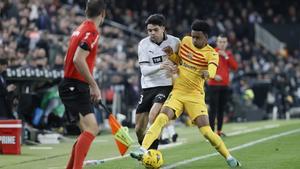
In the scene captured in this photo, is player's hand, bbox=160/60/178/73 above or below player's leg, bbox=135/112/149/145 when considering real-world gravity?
above

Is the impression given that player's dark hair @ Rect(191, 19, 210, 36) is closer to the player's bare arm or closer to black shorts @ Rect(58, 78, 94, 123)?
black shorts @ Rect(58, 78, 94, 123)

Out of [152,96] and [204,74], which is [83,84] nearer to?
[204,74]

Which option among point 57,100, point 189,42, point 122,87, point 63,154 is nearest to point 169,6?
point 122,87

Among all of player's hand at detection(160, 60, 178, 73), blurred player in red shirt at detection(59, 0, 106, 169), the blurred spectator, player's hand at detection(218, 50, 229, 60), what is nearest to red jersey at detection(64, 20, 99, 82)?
blurred player in red shirt at detection(59, 0, 106, 169)

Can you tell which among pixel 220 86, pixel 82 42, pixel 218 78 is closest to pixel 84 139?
pixel 82 42

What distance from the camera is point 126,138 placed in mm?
11062

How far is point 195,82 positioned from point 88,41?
2322 millimetres

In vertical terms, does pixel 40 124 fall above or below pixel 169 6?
below

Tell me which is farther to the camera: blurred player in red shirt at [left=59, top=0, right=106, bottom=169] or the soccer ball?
the soccer ball

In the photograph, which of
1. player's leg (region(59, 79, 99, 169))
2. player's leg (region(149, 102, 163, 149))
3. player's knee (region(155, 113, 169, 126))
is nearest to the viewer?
player's leg (region(59, 79, 99, 169))

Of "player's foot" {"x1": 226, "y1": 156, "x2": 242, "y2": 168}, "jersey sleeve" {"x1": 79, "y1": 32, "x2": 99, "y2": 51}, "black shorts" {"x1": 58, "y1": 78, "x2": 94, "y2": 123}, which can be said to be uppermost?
"jersey sleeve" {"x1": 79, "y1": 32, "x2": 99, "y2": 51}

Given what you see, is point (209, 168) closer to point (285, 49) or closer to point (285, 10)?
point (285, 49)

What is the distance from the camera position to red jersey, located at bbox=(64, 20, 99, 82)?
1004 cm

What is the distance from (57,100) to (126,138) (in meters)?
9.23
